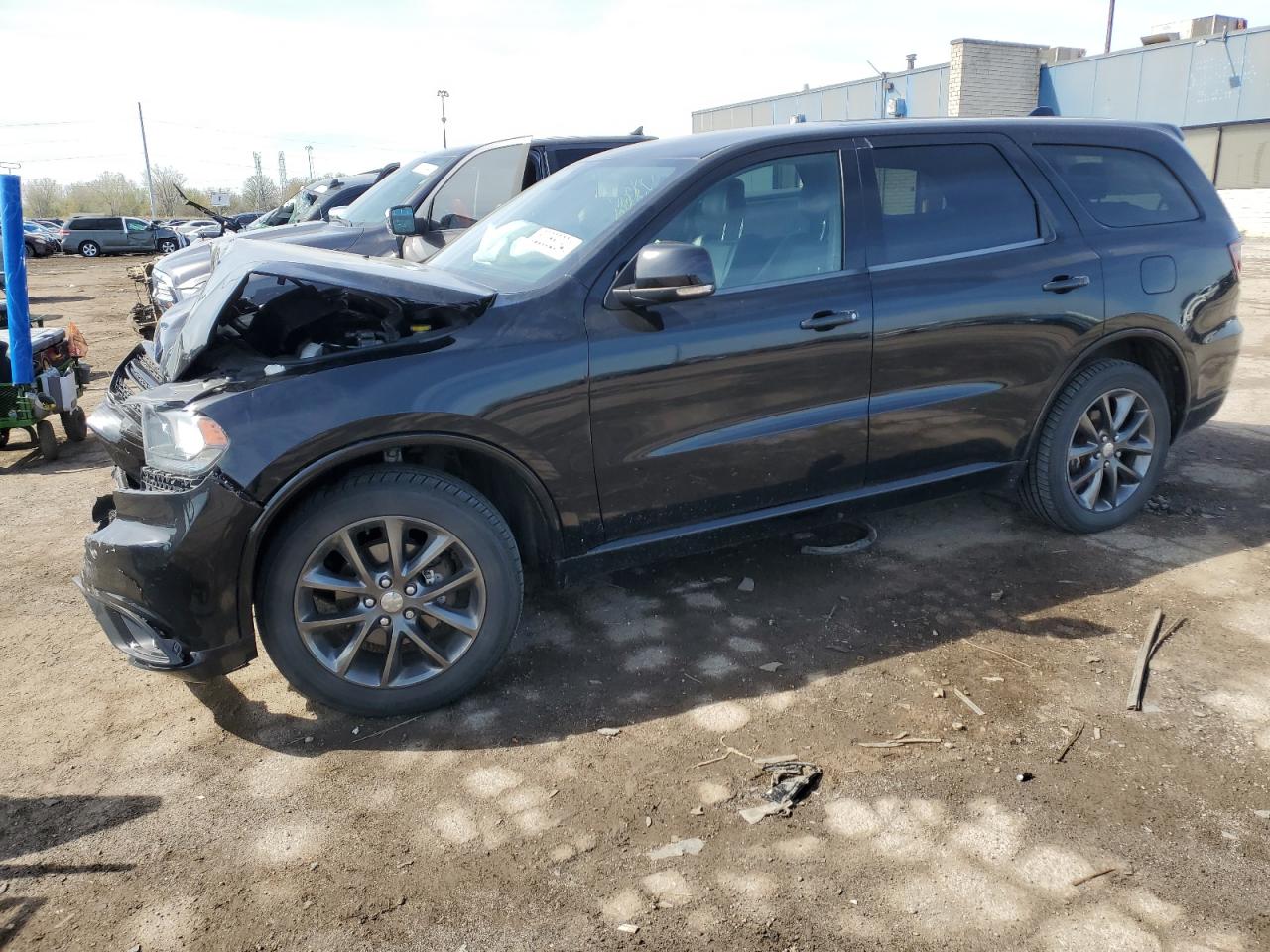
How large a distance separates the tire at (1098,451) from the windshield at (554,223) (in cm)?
211

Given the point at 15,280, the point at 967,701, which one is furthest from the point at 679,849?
the point at 15,280

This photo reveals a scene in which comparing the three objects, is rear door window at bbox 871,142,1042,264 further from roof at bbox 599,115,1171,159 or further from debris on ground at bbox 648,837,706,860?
debris on ground at bbox 648,837,706,860

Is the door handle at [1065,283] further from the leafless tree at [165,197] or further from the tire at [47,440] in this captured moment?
the leafless tree at [165,197]

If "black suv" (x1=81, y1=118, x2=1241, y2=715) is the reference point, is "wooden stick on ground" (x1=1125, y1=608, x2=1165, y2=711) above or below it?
below

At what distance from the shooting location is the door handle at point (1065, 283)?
167 inches

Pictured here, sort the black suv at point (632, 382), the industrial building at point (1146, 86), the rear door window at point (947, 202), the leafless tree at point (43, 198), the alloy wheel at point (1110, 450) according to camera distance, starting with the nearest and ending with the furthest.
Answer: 1. the black suv at point (632, 382)
2. the rear door window at point (947, 202)
3. the alloy wheel at point (1110, 450)
4. the industrial building at point (1146, 86)
5. the leafless tree at point (43, 198)

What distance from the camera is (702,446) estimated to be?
3635mm

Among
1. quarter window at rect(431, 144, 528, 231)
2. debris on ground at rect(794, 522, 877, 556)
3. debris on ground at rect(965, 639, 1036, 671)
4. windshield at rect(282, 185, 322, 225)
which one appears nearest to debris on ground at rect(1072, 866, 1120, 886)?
debris on ground at rect(965, 639, 1036, 671)

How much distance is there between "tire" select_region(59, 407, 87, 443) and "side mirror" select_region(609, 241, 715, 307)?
19.0ft

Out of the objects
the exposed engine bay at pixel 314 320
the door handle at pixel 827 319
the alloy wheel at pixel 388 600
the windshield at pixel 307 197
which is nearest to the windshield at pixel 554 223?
the exposed engine bay at pixel 314 320

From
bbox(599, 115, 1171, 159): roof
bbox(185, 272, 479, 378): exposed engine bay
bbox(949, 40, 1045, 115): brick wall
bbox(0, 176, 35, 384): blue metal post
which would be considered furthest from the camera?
bbox(949, 40, 1045, 115): brick wall

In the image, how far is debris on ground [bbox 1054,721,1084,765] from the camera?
302 cm

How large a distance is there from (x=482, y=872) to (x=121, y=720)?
5.43 feet

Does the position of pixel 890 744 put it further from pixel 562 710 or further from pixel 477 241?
pixel 477 241
